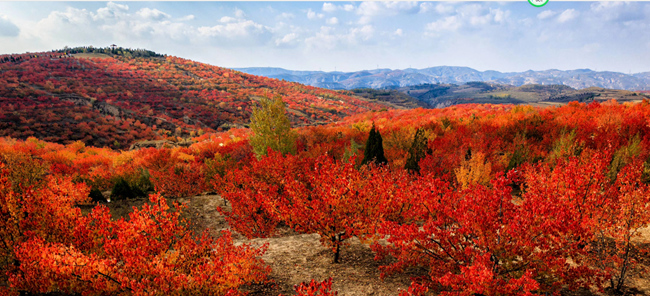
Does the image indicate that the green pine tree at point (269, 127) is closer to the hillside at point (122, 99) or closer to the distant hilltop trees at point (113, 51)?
the hillside at point (122, 99)

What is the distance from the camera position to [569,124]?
27.0 m

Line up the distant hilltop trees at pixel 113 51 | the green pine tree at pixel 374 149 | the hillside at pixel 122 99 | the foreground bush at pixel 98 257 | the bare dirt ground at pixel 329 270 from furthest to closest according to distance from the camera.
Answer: the distant hilltop trees at pixel 113 51
the hillside at pixel 122 99
the green pine tree at pixel 374 149
the bare dirt ground at pixel 329 270
the foreground bush at pixel 98 257

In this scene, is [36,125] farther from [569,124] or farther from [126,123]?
[569,124]

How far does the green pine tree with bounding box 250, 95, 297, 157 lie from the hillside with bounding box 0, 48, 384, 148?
37062mm

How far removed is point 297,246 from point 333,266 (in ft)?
7.43

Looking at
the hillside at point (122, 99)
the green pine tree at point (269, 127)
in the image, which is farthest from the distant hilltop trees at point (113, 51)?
the green pine tree at point (269, 127)

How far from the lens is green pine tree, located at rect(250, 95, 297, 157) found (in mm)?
19797

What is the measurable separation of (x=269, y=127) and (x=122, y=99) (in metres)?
82.8

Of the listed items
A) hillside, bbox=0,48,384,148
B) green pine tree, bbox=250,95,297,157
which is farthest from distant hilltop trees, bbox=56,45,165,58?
green pine tree, bbox=250,95,297,157

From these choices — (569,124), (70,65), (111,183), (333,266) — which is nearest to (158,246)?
(333,266)

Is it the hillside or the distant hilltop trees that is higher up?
the distant hilltop trees

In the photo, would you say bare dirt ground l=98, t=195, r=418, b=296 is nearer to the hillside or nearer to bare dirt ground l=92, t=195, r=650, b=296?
bare dirt ground l=92, t=195, r=650, b=296

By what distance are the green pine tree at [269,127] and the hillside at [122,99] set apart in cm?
3706

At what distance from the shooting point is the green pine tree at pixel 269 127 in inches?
Result: 779
